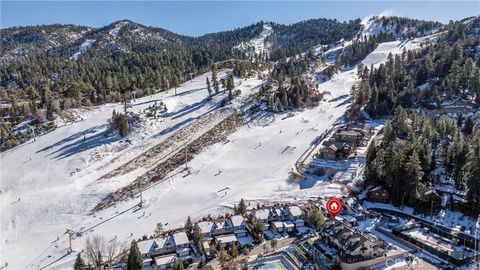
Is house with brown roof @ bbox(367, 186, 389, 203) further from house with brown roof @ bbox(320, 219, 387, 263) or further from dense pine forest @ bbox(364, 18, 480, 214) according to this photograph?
house with brown roof @ bbox(320, 219, 387, 263)

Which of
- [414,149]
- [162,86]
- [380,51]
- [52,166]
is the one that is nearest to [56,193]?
[52,166]

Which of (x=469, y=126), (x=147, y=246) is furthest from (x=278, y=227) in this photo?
(x=469, y=126)

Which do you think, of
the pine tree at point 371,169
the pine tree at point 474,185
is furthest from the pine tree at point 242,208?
the pine tree at point 474,185

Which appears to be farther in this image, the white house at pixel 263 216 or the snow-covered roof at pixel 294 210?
the snow-covered roof at pixel 294 210

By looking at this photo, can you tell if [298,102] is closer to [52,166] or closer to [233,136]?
[233,136]

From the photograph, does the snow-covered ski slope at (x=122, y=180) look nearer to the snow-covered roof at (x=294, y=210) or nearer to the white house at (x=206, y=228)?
the white house at (x=206, y=228)

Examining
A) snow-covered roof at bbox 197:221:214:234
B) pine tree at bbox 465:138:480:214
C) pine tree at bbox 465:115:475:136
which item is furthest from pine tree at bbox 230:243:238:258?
pine tree at bbox 465:115:475:136
